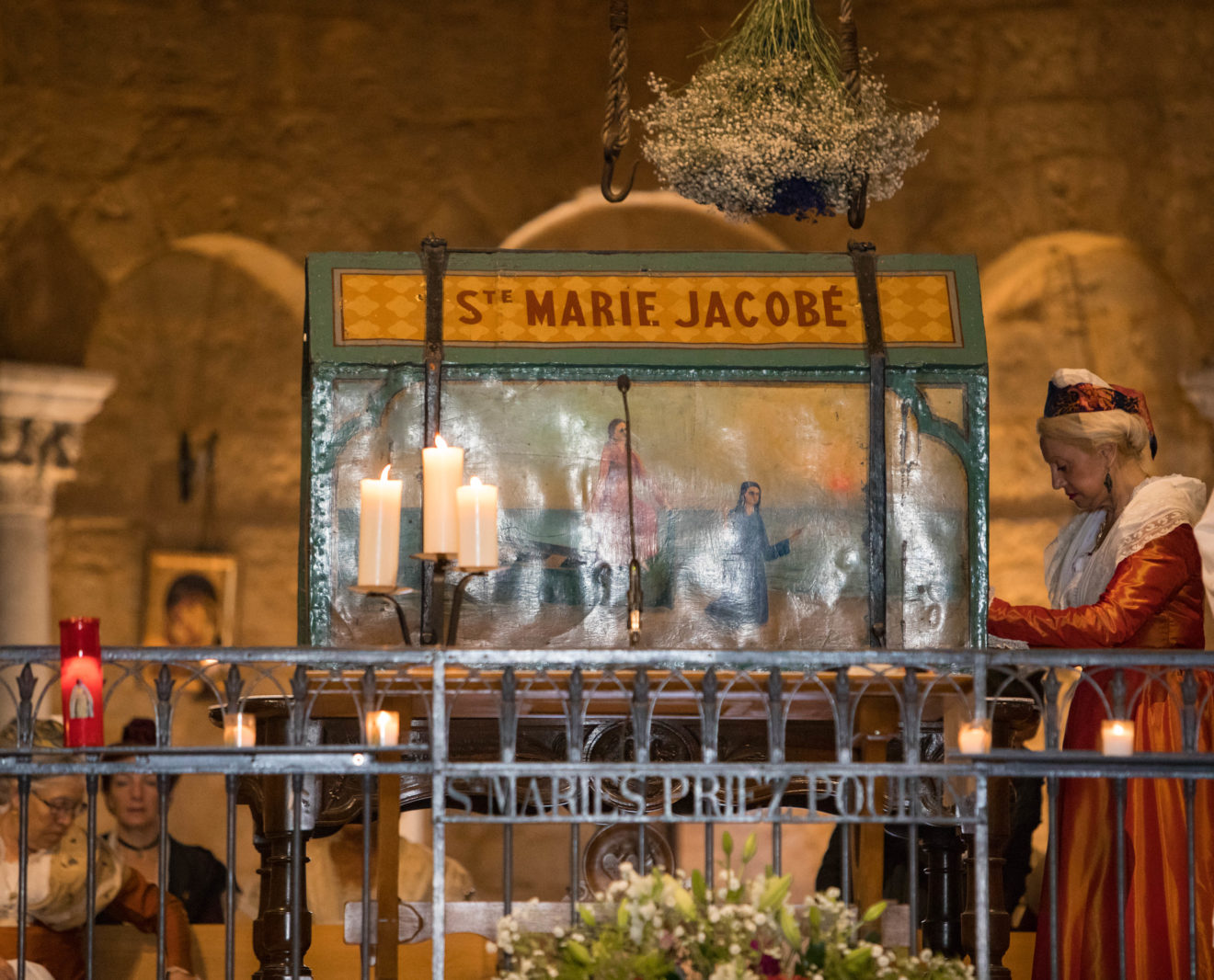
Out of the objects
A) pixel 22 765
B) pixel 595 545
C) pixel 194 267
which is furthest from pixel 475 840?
pixel 22 765

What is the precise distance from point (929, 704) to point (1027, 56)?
4724 millimetres

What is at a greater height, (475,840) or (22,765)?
(22,765)

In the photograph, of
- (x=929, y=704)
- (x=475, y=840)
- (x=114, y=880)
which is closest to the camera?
(x=929, y=704)

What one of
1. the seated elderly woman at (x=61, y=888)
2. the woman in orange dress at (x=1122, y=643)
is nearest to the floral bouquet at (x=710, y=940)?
the woman in orange dress at (x=1122, y=643)

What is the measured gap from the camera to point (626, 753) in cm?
425

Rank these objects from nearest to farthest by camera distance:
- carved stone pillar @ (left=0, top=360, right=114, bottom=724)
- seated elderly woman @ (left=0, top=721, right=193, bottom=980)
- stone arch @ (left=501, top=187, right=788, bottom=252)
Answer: seated elderly woman @ (left=0, top=721, right=193, bottom=980) → carved stone pillar @ (left=0, top=360, right=114, bottom=724) → stone arch @ (left=501, top=187, right=788, bottom=252)

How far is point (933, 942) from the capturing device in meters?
4.63

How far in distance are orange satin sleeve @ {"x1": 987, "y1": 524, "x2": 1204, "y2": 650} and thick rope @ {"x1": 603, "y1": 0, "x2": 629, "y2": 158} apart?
63.2 inches

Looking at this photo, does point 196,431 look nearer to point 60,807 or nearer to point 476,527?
point 60,807

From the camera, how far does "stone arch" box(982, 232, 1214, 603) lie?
25.0 ft

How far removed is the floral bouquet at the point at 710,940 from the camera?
110 inches

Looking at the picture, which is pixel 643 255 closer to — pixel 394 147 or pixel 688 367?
pixel 688 367

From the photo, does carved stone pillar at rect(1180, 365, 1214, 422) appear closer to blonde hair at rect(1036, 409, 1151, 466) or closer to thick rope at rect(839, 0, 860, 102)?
blonde hair at rect(1036, 409, 1151, 466)

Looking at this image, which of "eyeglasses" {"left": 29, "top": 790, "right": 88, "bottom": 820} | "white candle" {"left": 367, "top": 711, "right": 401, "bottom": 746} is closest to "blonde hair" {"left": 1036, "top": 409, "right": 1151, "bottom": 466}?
"white candle" {"left": 367, "top": 711, "right": 401, "bottom": 746}
